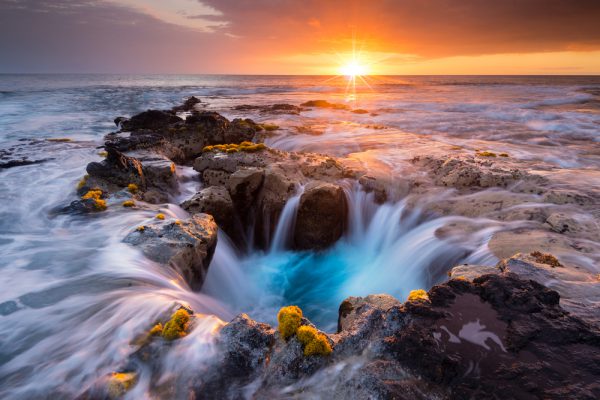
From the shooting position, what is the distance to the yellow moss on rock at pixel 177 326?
5.17 m

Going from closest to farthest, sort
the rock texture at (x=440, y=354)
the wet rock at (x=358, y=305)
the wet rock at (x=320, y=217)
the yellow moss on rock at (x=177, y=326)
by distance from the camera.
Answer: the rock texture at (x=440, y=354) → the yellow moss on rock at (x=177, y=326) → the wet rock at (x=358, y=305) → the wet rock at (x=320, y=217)

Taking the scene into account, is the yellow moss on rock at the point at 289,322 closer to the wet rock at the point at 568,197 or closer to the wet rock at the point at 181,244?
the wet rock at the point at 181,244

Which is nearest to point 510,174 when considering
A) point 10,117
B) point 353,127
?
point 353,127

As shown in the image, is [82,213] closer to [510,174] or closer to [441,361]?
[441,361]

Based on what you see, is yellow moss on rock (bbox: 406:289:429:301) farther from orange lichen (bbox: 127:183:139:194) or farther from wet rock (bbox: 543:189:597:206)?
orange lichen (bbox: 127:183:139:194)

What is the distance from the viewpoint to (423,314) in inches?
181

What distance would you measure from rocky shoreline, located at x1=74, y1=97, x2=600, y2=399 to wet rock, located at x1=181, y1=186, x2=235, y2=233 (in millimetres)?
37

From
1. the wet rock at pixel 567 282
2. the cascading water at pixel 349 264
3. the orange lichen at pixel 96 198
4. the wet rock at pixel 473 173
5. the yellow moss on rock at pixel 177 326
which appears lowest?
the cascading water at pixel 349 264

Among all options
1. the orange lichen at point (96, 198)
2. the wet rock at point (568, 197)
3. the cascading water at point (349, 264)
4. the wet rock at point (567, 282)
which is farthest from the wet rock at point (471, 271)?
the orange lichen at point (96, 198)

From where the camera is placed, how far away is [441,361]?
154 inches

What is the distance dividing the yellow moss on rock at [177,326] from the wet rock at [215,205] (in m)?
6.11

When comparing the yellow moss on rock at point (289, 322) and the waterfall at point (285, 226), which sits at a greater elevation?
the yellow moss on rock at point (289, 322)

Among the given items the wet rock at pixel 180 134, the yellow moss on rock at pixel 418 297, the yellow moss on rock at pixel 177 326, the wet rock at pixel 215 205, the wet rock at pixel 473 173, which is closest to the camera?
the yellow moss on rock at pixel 418 297

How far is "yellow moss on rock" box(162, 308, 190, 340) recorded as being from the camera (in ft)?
17.0
